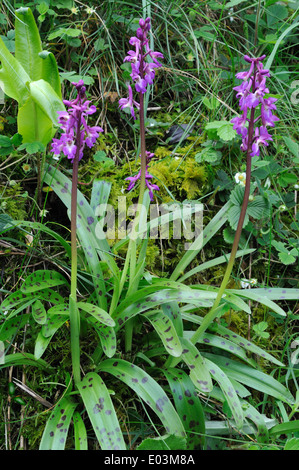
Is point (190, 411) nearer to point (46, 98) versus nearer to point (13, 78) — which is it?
point (46, 98)

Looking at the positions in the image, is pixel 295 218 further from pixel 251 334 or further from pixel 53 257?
pixel 53 257

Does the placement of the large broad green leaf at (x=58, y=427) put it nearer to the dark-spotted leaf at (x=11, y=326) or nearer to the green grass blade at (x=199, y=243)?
the dark-spotted leaf at (x=11, y=326)

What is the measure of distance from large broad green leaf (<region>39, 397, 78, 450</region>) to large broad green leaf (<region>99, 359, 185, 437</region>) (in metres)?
0.22

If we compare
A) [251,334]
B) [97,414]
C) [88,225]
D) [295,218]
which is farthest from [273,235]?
[97,414]

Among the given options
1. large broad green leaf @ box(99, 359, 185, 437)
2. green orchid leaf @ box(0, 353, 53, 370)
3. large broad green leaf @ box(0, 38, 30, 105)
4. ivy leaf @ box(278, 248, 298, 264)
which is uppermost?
large broad green leaf @ box(0, 38, 30, 105)

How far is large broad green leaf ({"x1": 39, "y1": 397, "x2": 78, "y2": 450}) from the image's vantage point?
5.12 ft

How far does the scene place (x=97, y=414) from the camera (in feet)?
5.26

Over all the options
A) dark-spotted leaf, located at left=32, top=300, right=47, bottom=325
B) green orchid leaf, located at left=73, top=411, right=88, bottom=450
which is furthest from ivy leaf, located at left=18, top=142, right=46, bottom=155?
green orchid leaf, located at left=73, top=411, right=88, bottom=450

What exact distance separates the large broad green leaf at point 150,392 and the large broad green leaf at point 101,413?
9cm

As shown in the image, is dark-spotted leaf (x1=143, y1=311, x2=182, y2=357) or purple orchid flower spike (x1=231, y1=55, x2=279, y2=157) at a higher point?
purple orchid flower spike (x1=231, y1=55, x2=279, y2=157)

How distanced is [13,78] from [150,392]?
1.52 meters

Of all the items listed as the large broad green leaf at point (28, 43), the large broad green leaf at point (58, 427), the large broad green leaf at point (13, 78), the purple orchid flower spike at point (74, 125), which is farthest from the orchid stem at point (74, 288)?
the large broad green leaf at point (28, 43)

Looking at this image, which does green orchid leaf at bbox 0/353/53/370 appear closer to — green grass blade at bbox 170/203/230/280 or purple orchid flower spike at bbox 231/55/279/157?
green grass blade at bbox 170/203/230/280

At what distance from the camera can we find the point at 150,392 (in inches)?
65.9
